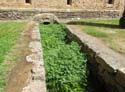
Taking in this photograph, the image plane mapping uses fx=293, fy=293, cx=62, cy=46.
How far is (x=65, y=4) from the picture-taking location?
62.8 feet

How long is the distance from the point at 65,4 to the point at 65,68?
42.0 feet

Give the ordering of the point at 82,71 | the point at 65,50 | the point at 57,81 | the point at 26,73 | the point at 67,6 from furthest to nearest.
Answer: the point at 67,6, the point at 65,50, the point at 82,71, the point at 57,81, the point at 26,73

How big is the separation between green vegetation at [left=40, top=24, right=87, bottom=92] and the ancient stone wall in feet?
26.4

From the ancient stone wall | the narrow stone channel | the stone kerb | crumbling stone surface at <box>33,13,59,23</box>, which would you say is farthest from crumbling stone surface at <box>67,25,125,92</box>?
the ancient stone wall

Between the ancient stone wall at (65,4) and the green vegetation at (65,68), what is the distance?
8.05 m

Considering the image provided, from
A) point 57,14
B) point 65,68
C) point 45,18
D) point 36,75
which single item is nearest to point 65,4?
point 57,14

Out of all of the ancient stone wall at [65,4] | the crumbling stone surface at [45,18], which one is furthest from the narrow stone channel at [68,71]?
the ancient stone wall at [65,4]

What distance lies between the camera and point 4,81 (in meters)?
4.95

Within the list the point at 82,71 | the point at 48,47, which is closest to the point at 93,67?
the point at 82,71

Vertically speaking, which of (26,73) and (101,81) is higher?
(26,73)

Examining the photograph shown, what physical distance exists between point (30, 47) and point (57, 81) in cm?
127

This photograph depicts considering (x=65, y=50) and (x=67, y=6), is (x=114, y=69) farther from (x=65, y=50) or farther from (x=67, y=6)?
(x=67, y=6)

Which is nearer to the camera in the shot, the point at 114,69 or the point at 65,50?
the point at 114,69

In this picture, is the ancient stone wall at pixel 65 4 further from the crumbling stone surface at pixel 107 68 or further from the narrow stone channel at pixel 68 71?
the crumbling stone surface at pixel 107 68
